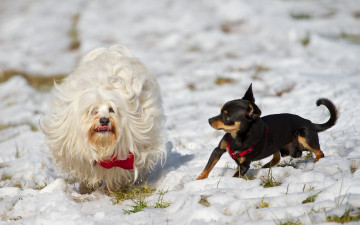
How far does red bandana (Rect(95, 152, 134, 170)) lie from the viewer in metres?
4.07

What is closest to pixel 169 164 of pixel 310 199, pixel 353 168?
pixel 353 168

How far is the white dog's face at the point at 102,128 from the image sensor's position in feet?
12.5

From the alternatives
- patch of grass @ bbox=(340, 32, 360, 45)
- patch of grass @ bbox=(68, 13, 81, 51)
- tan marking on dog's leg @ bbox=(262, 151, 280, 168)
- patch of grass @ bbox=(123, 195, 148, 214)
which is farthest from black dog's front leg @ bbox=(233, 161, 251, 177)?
patch of grass @ bbox=(68, 13, 81, 51)

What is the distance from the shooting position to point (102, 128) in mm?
3809

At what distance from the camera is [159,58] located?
417 inches

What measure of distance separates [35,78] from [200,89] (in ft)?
12.6

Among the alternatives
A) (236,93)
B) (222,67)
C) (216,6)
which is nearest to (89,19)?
(216,6)

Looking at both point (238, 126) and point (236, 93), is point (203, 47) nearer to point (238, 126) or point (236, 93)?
point (236, 93)

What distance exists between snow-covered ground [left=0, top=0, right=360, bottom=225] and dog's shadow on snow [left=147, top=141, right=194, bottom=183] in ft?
0.07

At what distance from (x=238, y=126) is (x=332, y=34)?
7841mm

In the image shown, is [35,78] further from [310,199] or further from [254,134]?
[310,199]

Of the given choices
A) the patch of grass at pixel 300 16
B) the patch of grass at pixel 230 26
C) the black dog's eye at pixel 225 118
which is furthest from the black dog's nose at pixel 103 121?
the patch of grass at pixel 300 16

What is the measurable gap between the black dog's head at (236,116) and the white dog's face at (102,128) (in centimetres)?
89

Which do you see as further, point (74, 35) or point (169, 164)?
point (74, 35)
